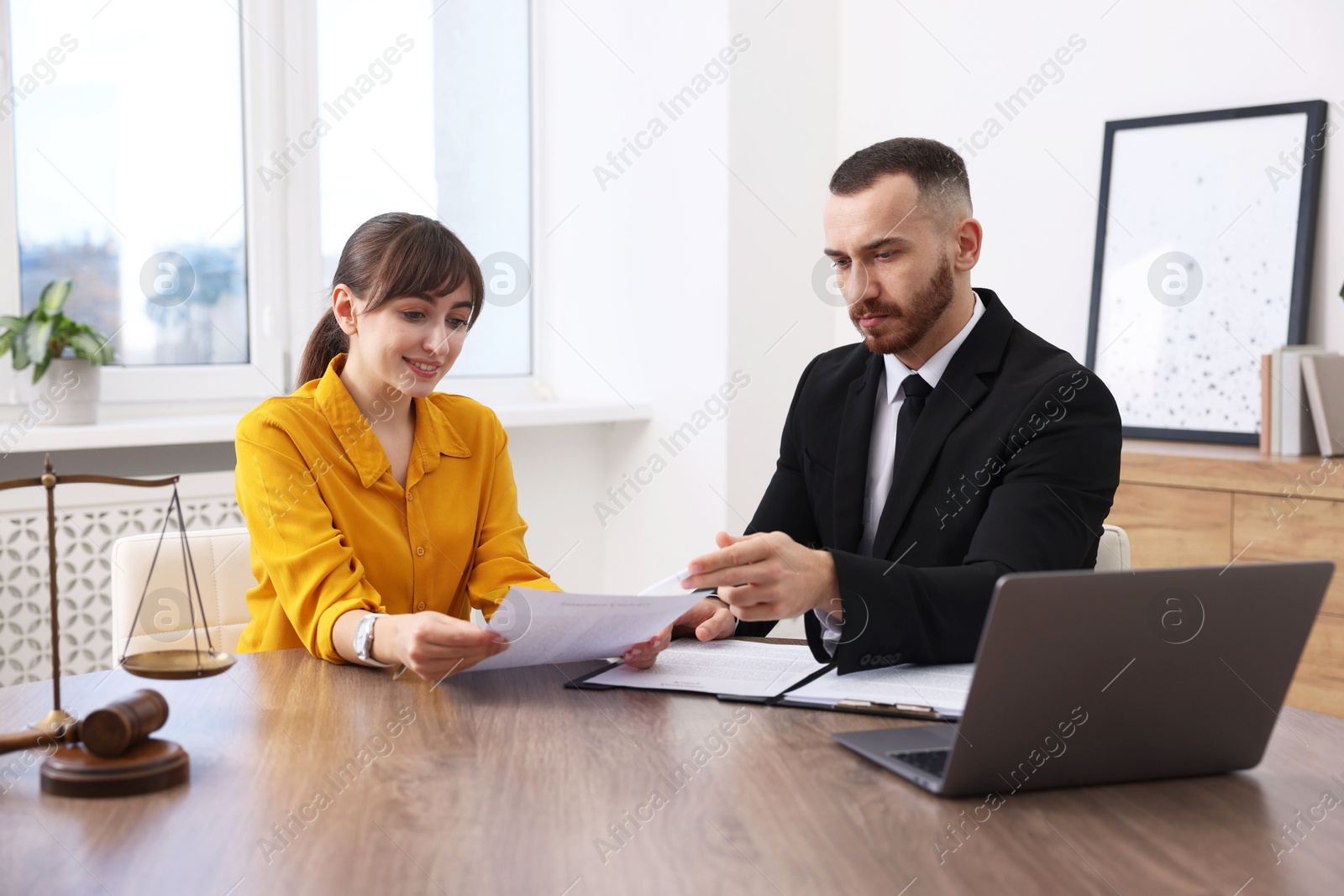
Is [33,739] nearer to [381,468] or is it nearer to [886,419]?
[381,468]

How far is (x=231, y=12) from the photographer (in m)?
Result: 3.27

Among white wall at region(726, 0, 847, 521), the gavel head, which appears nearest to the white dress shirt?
the gavel head

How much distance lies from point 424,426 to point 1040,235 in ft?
7.23

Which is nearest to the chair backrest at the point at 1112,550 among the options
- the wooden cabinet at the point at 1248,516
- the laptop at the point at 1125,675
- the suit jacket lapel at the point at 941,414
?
the suit jacket lapel at the point at 941,414

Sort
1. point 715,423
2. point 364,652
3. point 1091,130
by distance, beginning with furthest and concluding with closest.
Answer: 1. point 715,423
2. point 1091,130
3. point 364,652

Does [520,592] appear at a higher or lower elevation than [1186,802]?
higher

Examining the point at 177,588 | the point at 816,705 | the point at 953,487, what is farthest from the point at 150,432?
the point at 816,705

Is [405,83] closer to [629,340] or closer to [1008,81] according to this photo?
[629,340]

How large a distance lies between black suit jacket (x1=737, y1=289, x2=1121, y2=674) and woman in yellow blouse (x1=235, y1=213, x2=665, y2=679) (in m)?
0.46

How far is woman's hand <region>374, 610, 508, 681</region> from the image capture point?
1.29 m

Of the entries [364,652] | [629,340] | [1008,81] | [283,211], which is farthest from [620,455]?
[364,652]

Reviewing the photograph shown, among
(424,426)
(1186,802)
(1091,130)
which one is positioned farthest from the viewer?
(1091,130)

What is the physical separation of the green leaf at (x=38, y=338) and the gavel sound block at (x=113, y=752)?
6.14 ft

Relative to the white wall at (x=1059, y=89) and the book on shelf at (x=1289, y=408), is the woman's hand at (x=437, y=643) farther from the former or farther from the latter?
the white wall at (x=1059, y=89)
